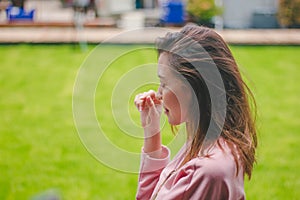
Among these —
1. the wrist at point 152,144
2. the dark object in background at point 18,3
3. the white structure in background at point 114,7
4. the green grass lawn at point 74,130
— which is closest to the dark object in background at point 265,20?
the green grass lawn at point 74,130

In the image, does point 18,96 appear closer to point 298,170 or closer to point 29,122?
point 29,122

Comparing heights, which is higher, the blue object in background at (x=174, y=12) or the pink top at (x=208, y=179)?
the pink top at (x=208, y=179)

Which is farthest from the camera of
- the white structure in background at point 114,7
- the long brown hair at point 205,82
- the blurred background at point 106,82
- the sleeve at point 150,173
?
the white structure in background at point 114,7

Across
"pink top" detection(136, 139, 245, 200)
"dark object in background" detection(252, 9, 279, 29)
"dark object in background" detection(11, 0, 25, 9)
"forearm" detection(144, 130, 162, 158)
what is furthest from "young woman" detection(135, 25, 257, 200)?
"dark object in background" detection(11, 0, 25, 9)

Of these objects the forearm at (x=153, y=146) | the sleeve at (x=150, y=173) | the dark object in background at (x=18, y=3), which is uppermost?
the forearm at (x=153, y=146)

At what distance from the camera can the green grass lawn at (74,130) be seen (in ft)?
12.5

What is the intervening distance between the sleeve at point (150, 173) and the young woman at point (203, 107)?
21cm

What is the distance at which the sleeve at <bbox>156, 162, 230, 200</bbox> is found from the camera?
120cm

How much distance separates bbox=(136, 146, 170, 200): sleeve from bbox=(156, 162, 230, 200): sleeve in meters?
0.35

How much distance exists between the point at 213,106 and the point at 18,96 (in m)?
5.24

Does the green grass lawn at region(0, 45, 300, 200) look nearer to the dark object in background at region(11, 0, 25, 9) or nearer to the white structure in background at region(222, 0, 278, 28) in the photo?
the white structure in background at region(222, 0, 278, 28)

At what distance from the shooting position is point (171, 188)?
129cm

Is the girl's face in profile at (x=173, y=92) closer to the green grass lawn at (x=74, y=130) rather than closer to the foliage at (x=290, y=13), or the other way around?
the green grass lawn at (x=74, y=130)

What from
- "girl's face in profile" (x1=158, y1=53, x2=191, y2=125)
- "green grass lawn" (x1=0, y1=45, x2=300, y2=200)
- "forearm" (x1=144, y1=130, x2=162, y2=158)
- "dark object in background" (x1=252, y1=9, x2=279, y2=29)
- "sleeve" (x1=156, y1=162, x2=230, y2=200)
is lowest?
"green grass lawn" (x1=0, y1=45, x2=300, y2=200)
